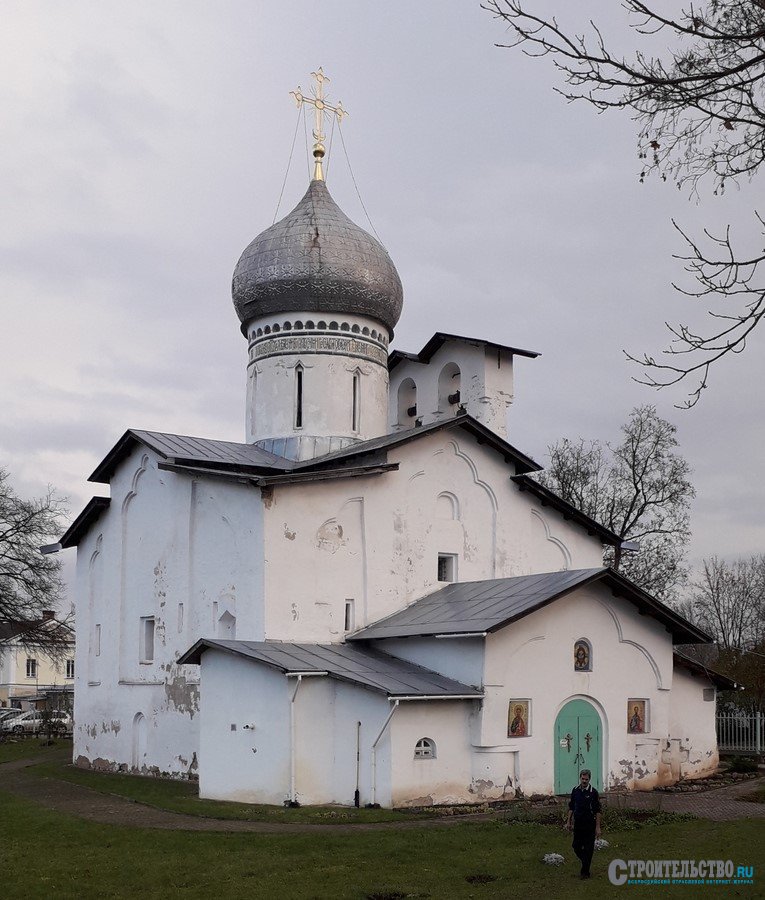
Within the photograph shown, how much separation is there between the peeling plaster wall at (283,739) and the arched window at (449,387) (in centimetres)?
726

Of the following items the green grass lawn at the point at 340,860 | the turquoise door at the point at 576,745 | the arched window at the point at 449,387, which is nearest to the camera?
the green grass lawn at the point at 340,860

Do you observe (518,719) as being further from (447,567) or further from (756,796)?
(447,567)

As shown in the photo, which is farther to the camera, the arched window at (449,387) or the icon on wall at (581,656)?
the arched window at (449,387)

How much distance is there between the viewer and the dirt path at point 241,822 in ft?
40.8

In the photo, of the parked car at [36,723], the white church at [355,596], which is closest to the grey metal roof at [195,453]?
the white church at [355,596]

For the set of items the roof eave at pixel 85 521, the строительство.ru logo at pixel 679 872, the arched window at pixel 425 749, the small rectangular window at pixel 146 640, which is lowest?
the строительство.ru logo at pixel 679 872

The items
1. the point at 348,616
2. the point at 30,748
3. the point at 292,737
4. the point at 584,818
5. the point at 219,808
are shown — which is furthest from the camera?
the point at 30,748

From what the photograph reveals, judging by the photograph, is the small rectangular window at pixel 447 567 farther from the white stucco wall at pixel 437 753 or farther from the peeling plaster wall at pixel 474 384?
the white stucco wall at pixel 437 753

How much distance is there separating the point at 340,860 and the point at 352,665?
16.9ft

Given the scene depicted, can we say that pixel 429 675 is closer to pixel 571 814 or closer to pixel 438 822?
pixel 438 822

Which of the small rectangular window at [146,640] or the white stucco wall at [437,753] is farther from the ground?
the small rectangular window at [146,640]

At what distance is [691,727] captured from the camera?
18.0m

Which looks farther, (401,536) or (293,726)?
(401,536)

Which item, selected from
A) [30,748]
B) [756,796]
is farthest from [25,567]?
[756,796]
